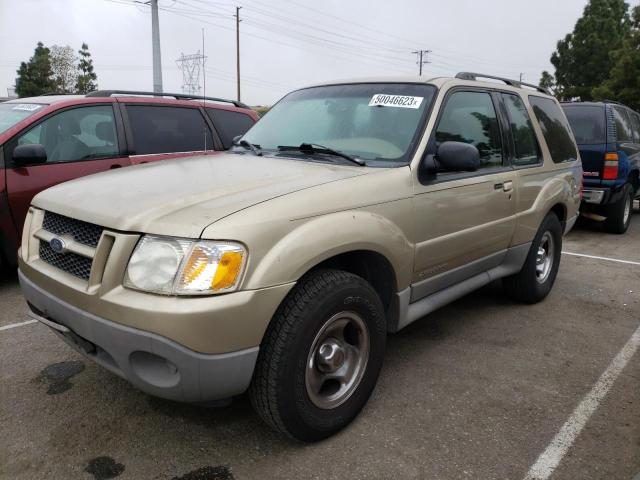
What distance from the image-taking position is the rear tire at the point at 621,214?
303 inches

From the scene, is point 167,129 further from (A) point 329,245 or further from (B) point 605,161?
(B) point 605,161

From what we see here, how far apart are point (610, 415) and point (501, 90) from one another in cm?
243

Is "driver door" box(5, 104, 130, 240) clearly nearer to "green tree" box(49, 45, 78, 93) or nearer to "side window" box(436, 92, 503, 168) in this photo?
"side window" box(436, 92, 503, 168)

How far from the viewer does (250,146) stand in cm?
352

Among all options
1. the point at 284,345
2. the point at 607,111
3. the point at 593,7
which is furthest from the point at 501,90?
the point at 593,7

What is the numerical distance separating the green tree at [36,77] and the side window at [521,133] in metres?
61.9

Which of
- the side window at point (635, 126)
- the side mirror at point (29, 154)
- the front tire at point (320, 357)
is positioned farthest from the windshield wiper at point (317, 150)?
the side window at point (635, 126)

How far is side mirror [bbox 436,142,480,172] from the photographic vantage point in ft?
9.41

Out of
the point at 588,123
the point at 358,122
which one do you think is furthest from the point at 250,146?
the point at 588,123

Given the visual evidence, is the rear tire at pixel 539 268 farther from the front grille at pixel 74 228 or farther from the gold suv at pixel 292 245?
the front grille at pixel 74 228

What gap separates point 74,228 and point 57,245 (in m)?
0.11

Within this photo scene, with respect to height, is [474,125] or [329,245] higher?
[474,125]

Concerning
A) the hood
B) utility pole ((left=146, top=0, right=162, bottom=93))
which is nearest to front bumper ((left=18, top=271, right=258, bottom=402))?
the hood

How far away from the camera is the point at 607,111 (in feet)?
24.9
